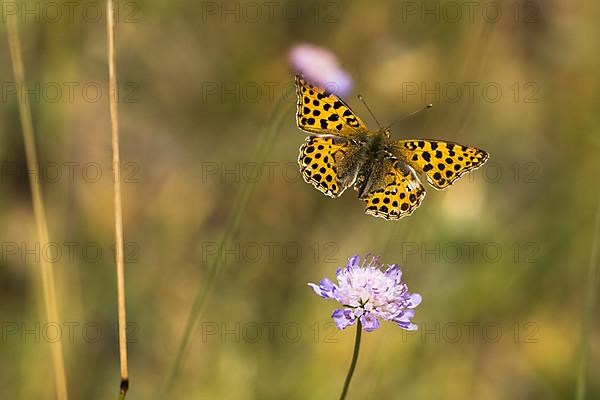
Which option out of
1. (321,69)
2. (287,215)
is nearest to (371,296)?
(321,69)

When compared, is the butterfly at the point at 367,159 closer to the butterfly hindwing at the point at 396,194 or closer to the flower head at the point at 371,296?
the butterfly hindwing at the point at 396,194

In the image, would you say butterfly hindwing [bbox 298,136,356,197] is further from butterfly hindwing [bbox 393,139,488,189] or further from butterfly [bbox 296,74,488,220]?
butterfly hindwing [bbox 393,139,488,189]

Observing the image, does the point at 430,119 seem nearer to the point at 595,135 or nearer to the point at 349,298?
the point at 595,135

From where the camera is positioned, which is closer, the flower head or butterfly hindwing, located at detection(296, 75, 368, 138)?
the flower head

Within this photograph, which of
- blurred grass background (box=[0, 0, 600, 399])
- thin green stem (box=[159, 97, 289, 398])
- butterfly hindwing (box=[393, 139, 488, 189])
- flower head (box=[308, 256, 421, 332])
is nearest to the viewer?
flower head (box=[308, 256, 421, 332])

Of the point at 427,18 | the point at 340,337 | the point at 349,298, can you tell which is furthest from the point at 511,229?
the point at 349,298

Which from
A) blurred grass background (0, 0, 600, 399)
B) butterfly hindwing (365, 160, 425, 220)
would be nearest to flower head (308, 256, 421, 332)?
butterfly hindwing (365, 160, 425, 220)
